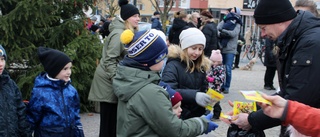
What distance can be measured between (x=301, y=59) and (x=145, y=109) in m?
1.14

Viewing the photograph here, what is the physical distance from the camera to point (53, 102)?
3.93 meters

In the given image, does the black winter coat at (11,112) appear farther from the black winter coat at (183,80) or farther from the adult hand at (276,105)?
the adult hand at (276,105)

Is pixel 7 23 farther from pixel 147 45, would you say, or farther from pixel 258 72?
pixel 258 72

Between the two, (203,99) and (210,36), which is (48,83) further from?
(210,36)

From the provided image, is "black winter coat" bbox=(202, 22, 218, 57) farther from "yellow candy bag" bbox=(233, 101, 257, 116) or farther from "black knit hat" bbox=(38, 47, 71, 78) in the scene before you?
"yellow candy bag" bbox=(233, 101, 257, 116)

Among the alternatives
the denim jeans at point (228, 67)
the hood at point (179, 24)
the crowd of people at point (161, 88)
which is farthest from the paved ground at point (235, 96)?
the hood at point (179, 24)

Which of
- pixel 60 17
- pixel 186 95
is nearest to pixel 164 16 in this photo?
pixel 60 17

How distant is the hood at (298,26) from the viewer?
279cm

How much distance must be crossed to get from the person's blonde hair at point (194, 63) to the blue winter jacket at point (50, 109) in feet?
4.29

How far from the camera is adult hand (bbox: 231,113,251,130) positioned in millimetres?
3229

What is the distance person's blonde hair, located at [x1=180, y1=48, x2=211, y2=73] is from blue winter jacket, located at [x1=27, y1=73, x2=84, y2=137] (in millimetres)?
1308

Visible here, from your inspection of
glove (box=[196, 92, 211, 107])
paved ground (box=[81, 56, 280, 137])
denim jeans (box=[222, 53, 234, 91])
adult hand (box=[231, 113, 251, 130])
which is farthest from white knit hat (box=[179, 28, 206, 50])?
denim jeans (box=[222, 53, 234, 91])

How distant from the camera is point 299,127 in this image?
2.18m

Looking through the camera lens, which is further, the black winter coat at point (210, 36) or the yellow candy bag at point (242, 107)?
the black winter coat at point (210, 36)
